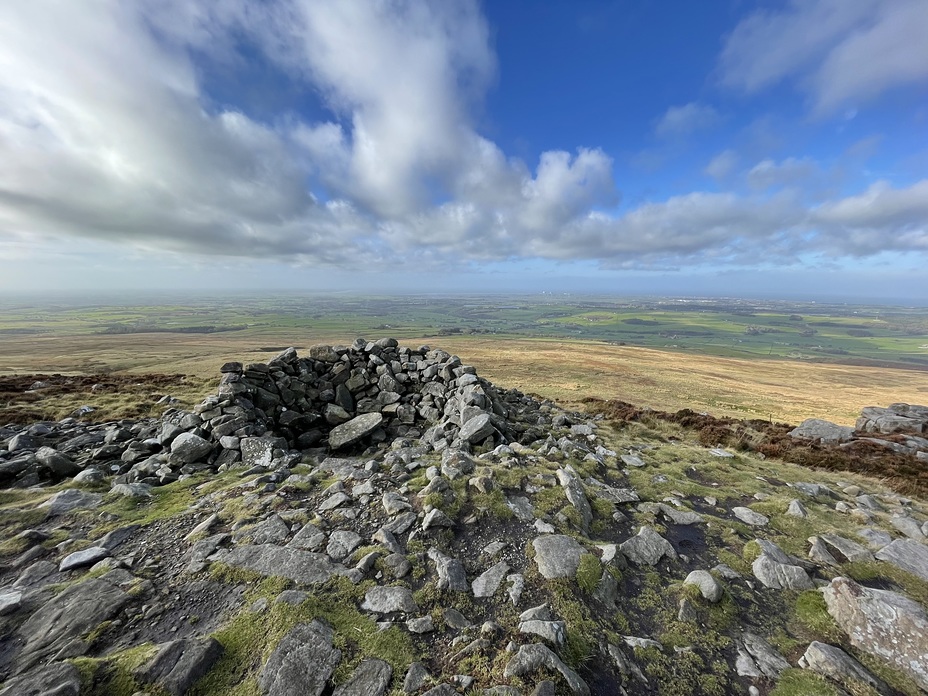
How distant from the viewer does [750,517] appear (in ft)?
27.6

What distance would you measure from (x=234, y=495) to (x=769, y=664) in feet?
33.8

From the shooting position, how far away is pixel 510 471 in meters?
9.08

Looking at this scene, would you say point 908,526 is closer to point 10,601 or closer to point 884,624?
point 884,624

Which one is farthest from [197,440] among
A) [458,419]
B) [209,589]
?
[458,419]

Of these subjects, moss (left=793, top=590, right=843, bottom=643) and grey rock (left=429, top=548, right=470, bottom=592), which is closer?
moss (left=793, top=590, right=843, bottom=643)

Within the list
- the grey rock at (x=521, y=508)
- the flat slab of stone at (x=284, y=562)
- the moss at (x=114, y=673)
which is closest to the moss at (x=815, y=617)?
the grey rock at (x=521, y=508)

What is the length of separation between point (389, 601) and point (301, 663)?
1.31 metres

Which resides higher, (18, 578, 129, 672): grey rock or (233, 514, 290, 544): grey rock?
(18, 578, 129, 672): grey rock

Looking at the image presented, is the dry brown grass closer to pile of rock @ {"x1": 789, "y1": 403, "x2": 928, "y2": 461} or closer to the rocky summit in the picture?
pile of rock @ {"x1": 789, "y1": 403, "x2": 928, "y2": 461}

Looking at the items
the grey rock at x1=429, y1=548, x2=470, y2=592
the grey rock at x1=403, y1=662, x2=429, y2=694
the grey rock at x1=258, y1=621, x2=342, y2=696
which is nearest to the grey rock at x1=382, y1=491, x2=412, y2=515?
the grey rock at x1=429, y1=548, x2=470, y2=592

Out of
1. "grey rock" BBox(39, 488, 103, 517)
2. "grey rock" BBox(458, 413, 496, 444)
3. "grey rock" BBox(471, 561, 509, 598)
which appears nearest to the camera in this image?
"grey rock" BBox(471, 561, 509, 598)

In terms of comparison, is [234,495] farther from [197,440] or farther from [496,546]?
[496,546]

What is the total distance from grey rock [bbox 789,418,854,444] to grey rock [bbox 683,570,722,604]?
54.4ft

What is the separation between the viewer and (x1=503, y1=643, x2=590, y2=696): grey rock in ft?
13.4
